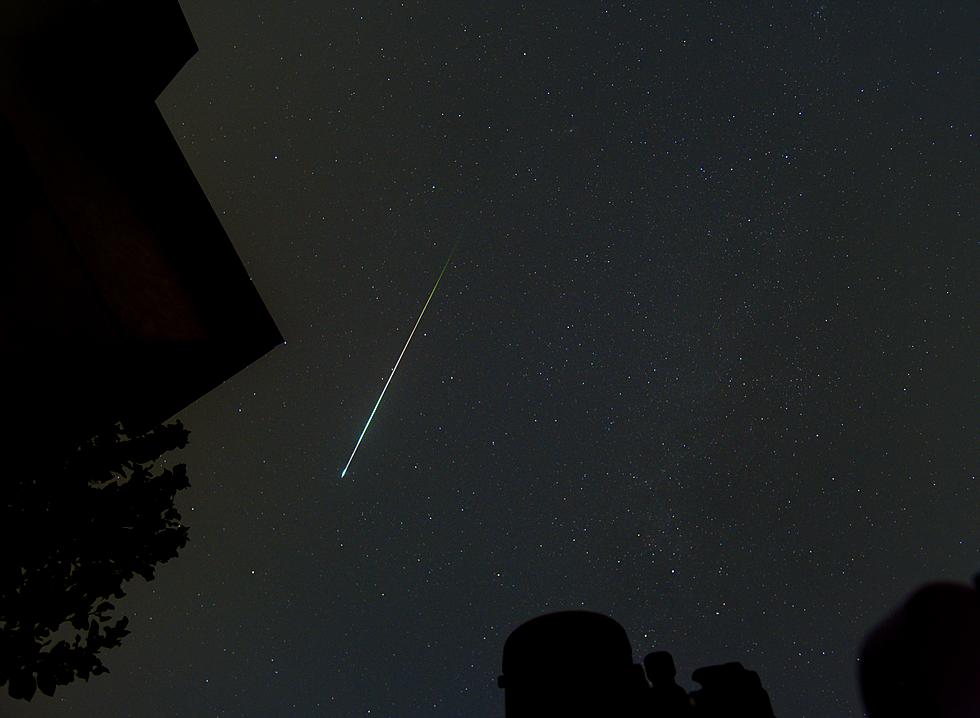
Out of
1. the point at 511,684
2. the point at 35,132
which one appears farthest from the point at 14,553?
the point at 35,132

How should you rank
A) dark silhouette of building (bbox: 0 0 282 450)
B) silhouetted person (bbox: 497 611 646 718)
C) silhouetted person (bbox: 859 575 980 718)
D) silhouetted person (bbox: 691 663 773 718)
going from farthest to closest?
1. dark silhouette of building (bbox: 0 0 282 450)
2. silhouetted person (bbox: 497 611 646 718)
3. silhouetted person (bbox: 691 663 773 718)
4. silhouetted person (bbox: 859 575 980 718)

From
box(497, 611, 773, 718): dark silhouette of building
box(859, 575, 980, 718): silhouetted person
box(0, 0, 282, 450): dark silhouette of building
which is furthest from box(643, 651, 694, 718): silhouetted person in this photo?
box(0, 0, 282, 450): dark silhouette of building

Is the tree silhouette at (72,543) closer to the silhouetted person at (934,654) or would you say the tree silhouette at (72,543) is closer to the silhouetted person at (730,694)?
the silhouetted person at (730,694)

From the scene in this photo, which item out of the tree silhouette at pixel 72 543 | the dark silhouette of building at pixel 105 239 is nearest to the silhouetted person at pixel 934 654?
the tree silhouette at pixel 72 543

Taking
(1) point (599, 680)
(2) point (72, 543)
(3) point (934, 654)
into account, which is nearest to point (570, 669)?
(1) point (599, 680)

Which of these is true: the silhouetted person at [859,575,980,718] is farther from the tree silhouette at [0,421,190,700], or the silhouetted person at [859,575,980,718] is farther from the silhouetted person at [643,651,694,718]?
the tree silhouette at [0,421,190,700]
